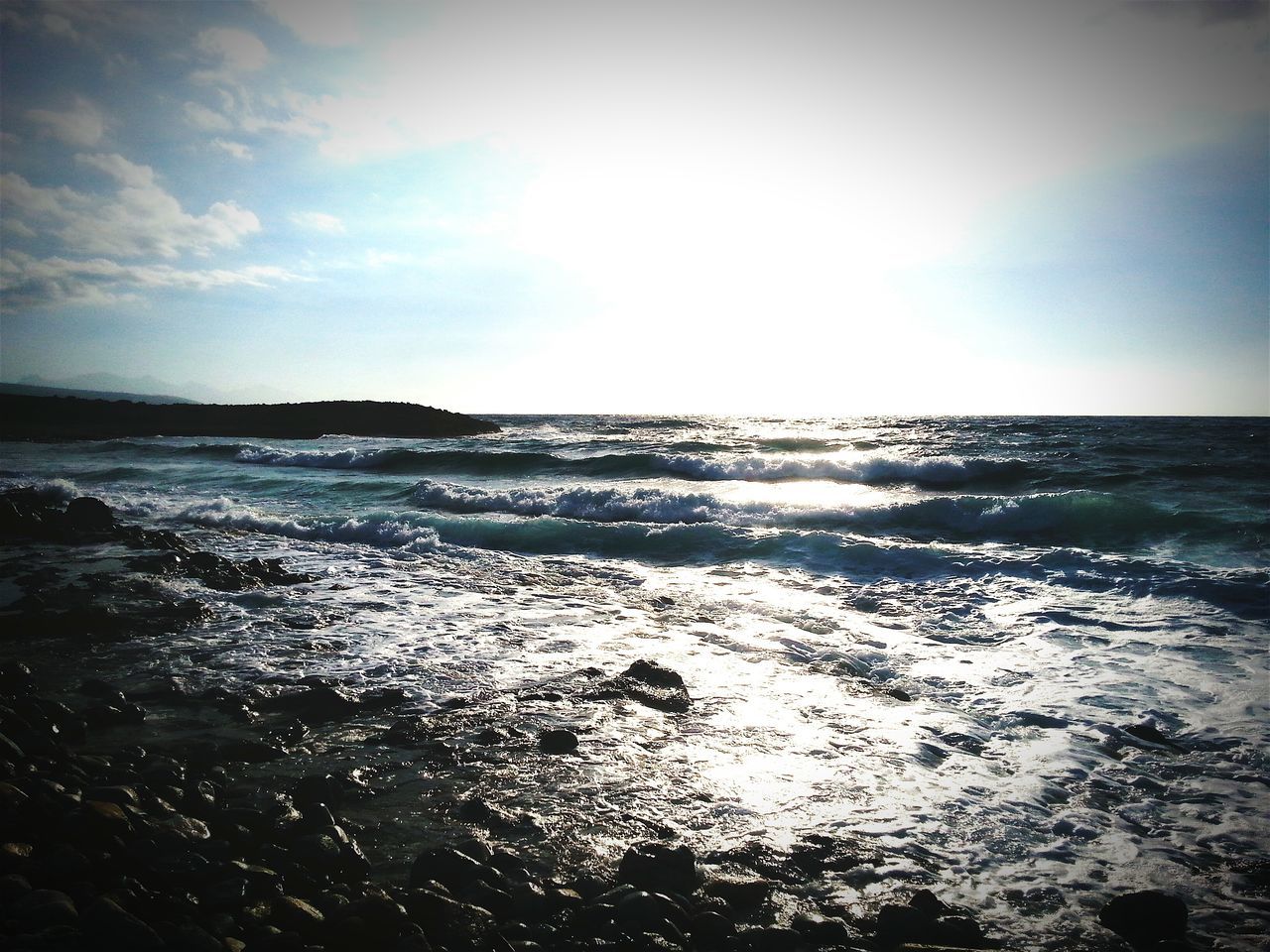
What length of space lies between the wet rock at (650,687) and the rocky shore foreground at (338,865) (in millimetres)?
972

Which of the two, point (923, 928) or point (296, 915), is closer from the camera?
point (296, 915)

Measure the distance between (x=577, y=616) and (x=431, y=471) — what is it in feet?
66.9

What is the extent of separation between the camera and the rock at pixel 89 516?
499 inches

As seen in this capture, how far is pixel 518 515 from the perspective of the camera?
51.0 ft

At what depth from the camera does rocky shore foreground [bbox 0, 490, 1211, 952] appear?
8.76ft

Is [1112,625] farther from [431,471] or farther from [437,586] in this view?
[431,471]

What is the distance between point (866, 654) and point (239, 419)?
57.1m

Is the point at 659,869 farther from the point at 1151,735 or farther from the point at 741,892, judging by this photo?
the point at 1151,735

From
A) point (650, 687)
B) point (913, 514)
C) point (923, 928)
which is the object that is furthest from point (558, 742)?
point (913, 514)

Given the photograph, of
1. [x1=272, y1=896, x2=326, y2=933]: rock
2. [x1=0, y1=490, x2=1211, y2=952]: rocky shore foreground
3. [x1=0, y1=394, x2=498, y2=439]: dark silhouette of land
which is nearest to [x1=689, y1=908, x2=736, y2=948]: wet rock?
[x1=0, y1=490, x2=1211, y2=952]: rocky shore foreground

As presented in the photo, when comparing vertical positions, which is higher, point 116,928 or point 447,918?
point 116,928

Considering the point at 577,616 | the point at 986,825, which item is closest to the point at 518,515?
the point at 577,616

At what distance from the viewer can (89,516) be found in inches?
507

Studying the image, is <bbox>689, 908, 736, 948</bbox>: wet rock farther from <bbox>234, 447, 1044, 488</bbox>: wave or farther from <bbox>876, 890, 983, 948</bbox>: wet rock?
<bbox>234, 447, 1044, 488</bbox>: wave
